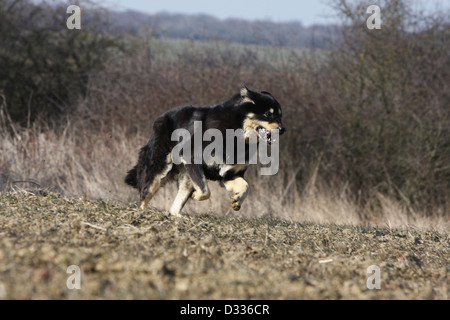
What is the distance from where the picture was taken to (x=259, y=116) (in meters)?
7.77

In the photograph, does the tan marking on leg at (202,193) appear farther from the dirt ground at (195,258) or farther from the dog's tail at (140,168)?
the dog's tail at (140,168)

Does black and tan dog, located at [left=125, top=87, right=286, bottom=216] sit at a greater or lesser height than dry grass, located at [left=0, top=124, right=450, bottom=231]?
greater

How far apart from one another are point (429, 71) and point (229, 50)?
5379 mm

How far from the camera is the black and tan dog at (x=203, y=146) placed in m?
7.75

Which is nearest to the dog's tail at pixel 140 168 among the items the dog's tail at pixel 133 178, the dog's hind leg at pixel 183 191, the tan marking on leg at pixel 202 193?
the dog's tail at pixel 133 178

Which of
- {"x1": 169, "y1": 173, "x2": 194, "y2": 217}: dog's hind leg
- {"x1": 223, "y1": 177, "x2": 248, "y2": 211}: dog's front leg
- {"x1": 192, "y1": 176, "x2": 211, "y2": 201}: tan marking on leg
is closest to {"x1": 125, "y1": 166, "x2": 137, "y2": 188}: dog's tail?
{"x1": 169, "y1": 173, "x2": 194, "y2": 217}: dog's hind leg

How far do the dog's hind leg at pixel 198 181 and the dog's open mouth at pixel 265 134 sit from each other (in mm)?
869

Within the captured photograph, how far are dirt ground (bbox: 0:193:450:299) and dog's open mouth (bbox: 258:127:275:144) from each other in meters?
1.10

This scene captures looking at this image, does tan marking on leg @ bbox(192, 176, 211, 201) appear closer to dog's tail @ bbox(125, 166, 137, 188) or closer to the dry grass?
dog's tail @ bbox(125, 166, 137, 188)

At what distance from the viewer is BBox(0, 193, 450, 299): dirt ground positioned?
399 centimetres

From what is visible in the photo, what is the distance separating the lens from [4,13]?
19906 millimetres

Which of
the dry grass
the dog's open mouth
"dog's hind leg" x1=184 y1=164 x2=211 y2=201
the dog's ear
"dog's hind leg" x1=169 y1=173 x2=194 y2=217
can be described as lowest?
the dry grass
